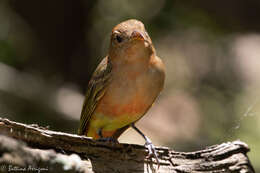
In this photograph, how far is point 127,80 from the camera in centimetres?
489

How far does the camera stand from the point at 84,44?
9227mm

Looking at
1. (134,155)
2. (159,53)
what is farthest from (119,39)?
(159,53)

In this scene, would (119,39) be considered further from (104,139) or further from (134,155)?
(134,155)

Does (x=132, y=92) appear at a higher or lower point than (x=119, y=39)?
lower

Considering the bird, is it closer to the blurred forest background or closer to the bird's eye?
the bird's eye

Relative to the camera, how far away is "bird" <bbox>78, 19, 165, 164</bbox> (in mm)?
4855

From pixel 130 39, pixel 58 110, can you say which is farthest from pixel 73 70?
pixel 130 39

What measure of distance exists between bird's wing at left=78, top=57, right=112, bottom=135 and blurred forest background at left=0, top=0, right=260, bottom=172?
2.63m

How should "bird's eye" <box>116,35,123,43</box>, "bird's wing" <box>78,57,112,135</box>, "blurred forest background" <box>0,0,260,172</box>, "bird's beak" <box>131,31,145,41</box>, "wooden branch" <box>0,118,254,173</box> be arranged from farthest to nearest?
"blurred forest background" <box>0,0,260,172</box> → "bird's wing" <box>78,57,112,135</box> → "bird's eye" <box>116,35,123,43</box> → "bird's beak" <box>131,31,145,41</box> → "wooden branch" <box>0,118,254,173</box>

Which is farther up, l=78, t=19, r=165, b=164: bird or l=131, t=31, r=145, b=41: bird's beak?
l=131, t=31, r=145, b=41: bird's beak

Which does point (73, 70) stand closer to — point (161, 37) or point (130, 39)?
point (161, 37)

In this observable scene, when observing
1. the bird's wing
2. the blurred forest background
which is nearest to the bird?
the bird's wing

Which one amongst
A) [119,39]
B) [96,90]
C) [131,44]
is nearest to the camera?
[131,44]

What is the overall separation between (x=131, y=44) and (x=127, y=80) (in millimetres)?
409
